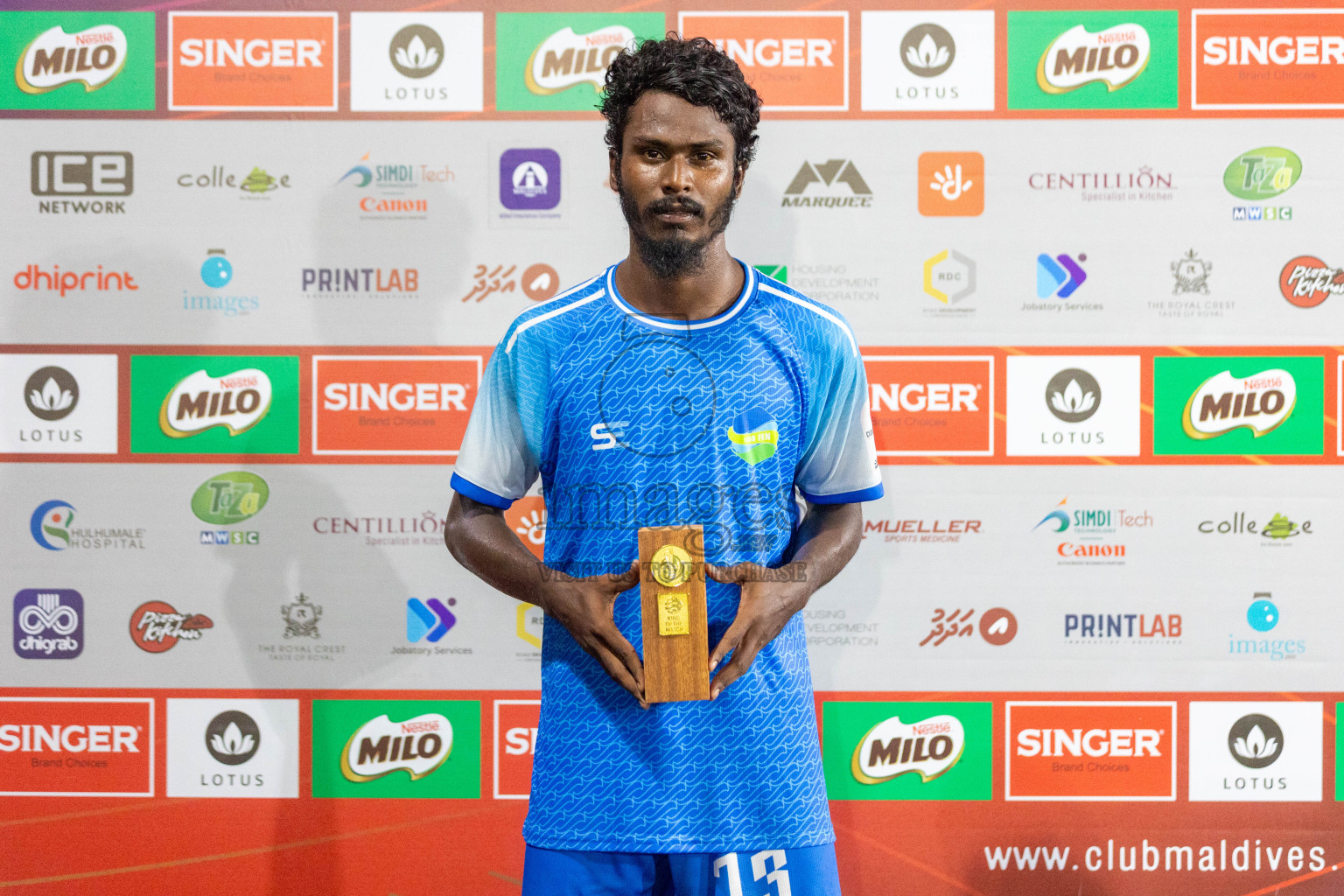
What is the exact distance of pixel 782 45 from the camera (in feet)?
6.91

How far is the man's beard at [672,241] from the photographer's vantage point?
1056mm

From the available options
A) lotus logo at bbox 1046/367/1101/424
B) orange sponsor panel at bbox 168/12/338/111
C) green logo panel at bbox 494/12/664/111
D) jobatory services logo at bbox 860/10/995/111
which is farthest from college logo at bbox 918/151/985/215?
orange sponsor panel at bbox 168/12/338/111

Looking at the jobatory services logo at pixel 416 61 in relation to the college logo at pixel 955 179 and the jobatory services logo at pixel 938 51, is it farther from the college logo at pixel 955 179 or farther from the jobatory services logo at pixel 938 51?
the college logo at pixel 955 179

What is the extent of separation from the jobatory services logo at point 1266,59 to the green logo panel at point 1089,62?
0.23 ft

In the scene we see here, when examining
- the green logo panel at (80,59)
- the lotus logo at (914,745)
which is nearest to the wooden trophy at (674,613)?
the lotus logo at (914,745)

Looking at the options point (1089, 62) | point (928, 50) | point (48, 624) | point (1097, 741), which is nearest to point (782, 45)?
point (928, 50)

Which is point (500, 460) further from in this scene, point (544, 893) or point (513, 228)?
point (513, 228)

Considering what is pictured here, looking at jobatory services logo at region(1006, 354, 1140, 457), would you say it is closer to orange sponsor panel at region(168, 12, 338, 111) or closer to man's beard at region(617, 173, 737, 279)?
man's beard at region(617, 173, 737, 279)

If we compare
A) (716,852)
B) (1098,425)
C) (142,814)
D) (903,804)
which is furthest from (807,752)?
(142,814)

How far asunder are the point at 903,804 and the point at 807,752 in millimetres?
1195

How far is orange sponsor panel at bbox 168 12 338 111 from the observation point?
6.98 ft

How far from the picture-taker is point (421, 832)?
217cm

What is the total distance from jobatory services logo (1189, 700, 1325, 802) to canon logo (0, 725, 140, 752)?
94.9 inches

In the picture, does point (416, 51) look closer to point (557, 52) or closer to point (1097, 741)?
point (557, 52)
